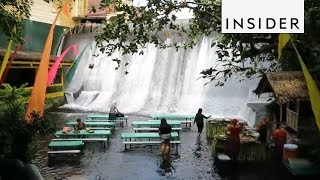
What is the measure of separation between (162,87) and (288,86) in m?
16.3

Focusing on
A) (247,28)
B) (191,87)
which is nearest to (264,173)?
(247,28)

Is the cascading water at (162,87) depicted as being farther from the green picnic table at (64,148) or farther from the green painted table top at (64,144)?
the green picnic table at (64,148)

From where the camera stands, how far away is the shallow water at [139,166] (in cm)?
1034

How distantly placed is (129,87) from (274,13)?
23368mm

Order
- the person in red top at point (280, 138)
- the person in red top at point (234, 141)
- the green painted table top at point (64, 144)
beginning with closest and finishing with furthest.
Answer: the person in red top at point (234, 141) → the person in red top at point (280, 138) → the green painted table top at point (64, 144)

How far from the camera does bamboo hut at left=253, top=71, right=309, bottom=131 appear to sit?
1015cm

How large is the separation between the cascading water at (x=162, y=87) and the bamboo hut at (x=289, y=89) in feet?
36.4

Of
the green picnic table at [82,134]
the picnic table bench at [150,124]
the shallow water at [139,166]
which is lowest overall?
the shallow water at [139,166]

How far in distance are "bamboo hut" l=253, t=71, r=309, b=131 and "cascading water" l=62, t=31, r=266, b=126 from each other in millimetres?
11101

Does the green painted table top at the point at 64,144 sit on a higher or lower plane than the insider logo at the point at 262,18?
lower

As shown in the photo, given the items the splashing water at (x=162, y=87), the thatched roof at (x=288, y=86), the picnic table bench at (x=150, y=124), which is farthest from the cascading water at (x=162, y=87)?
the thatched roof at (x=288, y=86)

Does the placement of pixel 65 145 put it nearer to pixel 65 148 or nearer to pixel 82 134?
pixel 65 148

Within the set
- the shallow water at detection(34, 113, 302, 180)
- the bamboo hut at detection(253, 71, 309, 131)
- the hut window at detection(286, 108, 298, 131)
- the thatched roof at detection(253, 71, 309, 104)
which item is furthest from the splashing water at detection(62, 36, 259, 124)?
the thatched roof at detection(253, 71, 309, 104)

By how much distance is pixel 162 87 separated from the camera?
86.7 ft
